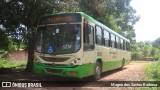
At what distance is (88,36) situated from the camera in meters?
11.6

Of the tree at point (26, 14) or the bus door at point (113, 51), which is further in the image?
the bus door at point (113, 51)

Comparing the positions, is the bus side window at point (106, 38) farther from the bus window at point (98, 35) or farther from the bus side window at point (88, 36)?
the bus side window at point (88, 36)

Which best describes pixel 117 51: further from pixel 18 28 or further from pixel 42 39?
pixel 42 39

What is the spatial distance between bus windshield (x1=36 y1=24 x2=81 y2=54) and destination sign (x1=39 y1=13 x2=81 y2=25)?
0.24m

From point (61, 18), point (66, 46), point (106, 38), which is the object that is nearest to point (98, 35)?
point (106, 38)

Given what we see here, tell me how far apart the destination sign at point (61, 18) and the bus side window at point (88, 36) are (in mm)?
Result: 527

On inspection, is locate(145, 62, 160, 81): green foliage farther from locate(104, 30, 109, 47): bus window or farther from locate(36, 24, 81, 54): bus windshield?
locate(36, 24, 81, 54): bus windshield

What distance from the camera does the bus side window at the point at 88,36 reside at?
1131cm

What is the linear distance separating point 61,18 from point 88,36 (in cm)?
143

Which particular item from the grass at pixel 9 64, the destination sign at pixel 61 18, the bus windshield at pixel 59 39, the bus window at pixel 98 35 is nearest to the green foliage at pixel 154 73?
Answer: the bus window at pixel 98 35

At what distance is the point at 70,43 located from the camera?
11.0 m

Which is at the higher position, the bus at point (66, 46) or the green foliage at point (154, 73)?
the bus at point (66, 46)

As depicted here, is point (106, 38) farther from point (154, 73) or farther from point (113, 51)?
point (154, 73)

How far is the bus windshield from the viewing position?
1099 centimetres
